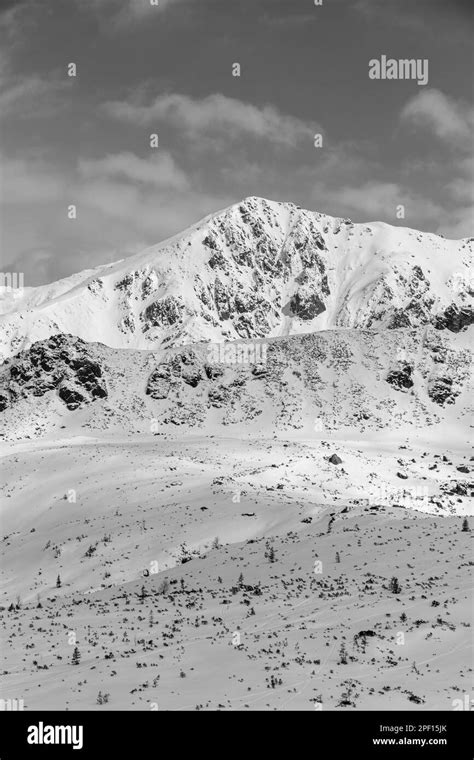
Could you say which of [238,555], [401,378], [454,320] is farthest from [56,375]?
[238,555]

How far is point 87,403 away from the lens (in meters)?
119

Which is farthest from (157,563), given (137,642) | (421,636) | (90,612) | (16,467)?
(16,467)

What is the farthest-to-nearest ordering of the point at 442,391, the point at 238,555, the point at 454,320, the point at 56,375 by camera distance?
1. the point at 454,320
2. the point at 56,375
3. the point at 442,391
4. the point at 238,555

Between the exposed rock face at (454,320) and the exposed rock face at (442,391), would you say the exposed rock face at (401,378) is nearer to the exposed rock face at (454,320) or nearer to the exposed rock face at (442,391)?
the exposed rock face at (442,391)

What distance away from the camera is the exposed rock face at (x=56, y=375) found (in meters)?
121

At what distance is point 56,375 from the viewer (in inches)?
4924

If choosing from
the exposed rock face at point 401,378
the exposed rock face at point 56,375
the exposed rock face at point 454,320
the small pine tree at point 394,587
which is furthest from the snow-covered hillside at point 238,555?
the exposed rock face at point 454,320

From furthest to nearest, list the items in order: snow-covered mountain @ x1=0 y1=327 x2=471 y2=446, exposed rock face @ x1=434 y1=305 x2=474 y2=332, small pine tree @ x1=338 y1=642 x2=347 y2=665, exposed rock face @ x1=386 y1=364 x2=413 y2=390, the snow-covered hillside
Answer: exposed rock face @ x1=434 y1=305 x2=474 y2=332 → exposed rock face @ x1=386 y1=364 x2=413 y2=390 → snow-covered mountain @ x1=0 y1=327 x2=471 y2=446 → small pine tree @ x1=338 y1=642 x2=347 y2=665 → the snow-covered hillside

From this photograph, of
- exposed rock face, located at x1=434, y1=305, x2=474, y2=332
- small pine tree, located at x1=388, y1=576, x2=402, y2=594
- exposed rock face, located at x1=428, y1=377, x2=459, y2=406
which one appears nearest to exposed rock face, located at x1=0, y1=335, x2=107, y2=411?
exposed rock face, located at x1=428, y1=377, x2=459, y2=406

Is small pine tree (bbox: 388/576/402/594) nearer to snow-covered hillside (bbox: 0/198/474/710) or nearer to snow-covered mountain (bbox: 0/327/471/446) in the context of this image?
snow-covered hillside (bbox: 0/198/474/710)

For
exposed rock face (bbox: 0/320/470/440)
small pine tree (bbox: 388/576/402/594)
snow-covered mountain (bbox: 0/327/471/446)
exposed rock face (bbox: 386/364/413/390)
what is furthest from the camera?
exposed rock face (bbox: 386/364/413/390)

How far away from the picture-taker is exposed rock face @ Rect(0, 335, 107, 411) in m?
121

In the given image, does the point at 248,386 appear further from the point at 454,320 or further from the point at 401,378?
the point at 454,320

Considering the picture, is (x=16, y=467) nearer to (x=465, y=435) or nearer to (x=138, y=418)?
(x=138, y=418)
